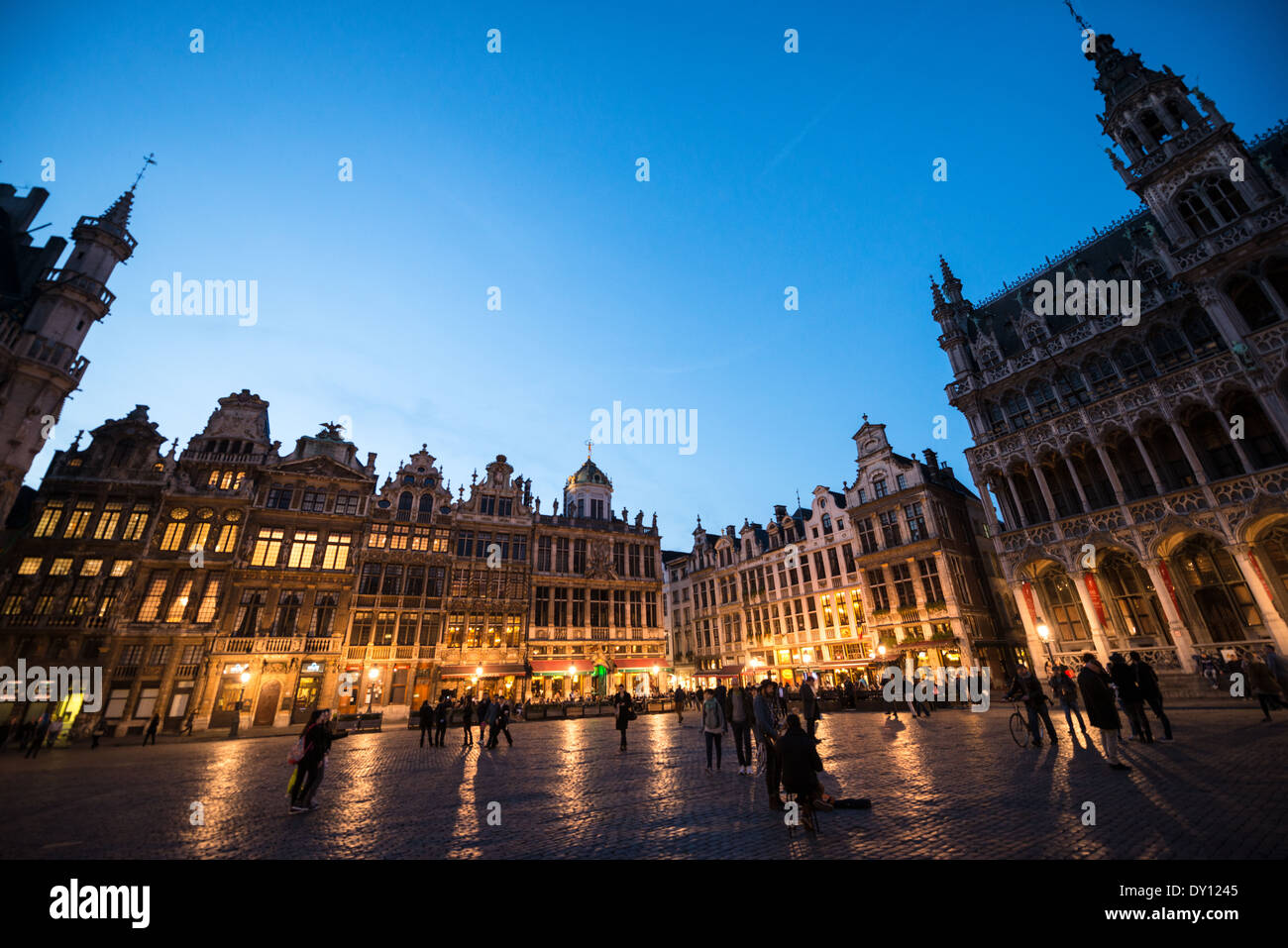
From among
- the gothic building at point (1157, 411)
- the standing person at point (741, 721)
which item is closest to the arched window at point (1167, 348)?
the gothic building at point (1157, 411)

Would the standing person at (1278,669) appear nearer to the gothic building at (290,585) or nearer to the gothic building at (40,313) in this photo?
the gothic building at (290,585)

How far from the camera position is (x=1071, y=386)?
2828cm

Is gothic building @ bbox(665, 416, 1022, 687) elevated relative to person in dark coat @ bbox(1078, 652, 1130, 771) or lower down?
elevated

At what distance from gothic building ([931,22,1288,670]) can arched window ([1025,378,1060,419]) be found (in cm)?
10

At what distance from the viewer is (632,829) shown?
705 centimetres

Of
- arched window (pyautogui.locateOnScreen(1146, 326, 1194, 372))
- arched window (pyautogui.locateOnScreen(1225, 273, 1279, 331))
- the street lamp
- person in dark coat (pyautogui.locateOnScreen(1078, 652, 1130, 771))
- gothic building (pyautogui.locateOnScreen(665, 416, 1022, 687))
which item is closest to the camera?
person in dark coat (pyautogui.locateOnScreen(1078, 652, 1130, 771))

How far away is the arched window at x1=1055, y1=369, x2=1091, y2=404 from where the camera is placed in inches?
1090

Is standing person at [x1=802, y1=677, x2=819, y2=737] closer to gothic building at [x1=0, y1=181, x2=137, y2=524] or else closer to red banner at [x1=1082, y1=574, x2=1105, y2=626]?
red banner at [x1=1082, y1=574, x2=1105, y2=626]

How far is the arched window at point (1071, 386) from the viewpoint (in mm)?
27686

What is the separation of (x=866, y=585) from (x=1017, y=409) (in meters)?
16.1

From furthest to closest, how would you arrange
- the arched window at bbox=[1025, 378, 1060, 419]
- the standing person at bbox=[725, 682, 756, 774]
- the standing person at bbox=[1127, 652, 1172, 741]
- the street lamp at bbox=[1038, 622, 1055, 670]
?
the arched window at bbox=[1025, 378, 1060, 419], the street lamp at bbox=[1038, 622, 1055, 670], the standing person at bbox=[1127, 652, 1172, 741], the standing person at bbox=[725, 682, 756, 774]

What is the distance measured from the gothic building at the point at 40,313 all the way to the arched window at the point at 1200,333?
52159 millimetres

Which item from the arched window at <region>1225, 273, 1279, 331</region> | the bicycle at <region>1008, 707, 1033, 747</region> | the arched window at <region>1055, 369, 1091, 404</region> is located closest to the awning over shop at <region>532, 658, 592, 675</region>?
the bicycle at <region>1008, 707, 1033, 747</region>
